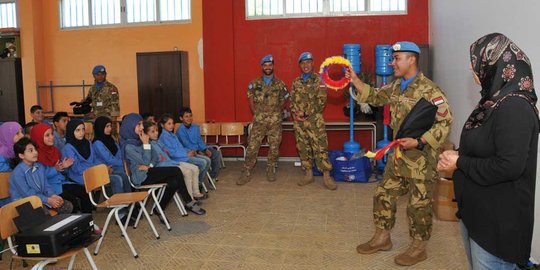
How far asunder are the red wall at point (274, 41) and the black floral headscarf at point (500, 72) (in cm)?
618

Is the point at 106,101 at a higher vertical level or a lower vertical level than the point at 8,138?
higher

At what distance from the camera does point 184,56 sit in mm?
8750

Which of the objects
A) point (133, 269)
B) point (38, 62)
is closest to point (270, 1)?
point (38, 62)

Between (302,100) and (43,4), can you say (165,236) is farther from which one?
(43,4)

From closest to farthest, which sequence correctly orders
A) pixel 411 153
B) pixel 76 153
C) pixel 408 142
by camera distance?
pixel 408 142 < pixel 411 153 < pixel 76 153

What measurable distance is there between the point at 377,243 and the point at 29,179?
3110mm

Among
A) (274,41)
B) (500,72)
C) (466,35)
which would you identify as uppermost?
(274,41)

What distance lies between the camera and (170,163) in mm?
5332

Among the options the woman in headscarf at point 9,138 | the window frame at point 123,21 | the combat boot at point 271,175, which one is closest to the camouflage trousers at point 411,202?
the combat boot at point 271,175

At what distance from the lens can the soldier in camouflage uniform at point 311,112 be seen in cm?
645

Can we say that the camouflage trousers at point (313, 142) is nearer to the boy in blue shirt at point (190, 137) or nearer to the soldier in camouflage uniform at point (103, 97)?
the boy in blue shirt at point (190, 137)

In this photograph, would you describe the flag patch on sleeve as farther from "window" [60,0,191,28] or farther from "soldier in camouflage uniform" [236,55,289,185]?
"window" [60,0,191,28]

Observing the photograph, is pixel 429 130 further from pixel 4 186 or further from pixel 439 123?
pixel 4 186

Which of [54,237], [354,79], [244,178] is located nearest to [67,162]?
[54,237]
